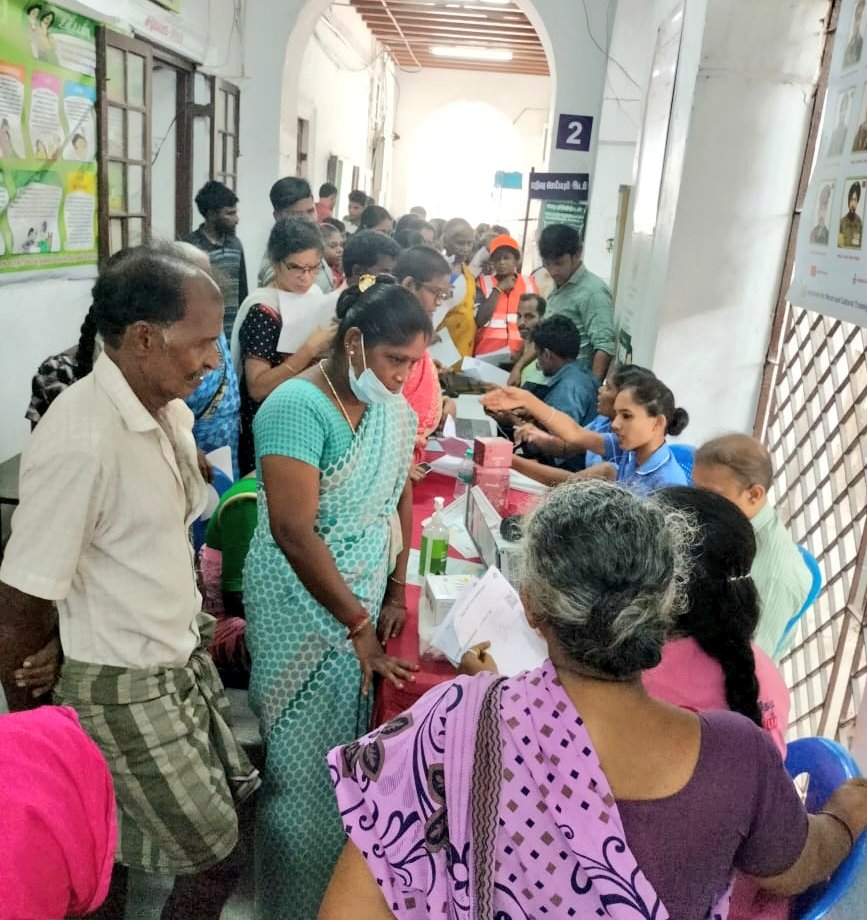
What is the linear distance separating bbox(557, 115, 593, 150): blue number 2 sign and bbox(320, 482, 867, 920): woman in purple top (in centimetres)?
607

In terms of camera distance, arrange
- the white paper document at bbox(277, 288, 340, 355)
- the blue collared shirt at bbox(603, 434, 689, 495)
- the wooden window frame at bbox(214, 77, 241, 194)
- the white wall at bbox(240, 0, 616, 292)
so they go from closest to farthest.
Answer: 1. the blue collared shirt at bbox(603, 434, 689, 495)
2. the white paper document at bbox(277, 288, 340, 355)
3. the wooden window frame at bbox(214, 77, 241, 194)
4. the white wall at bbox(240, 0, 616, 292)

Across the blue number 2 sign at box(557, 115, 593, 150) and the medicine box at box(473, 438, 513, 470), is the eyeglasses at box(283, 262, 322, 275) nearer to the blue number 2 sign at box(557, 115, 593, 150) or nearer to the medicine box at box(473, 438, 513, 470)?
the medicine box at box(473, 438, 513, 470)

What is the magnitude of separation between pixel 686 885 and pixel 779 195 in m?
2.91

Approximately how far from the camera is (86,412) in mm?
1323

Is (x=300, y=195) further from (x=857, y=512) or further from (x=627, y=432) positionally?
(x=857, y=512)

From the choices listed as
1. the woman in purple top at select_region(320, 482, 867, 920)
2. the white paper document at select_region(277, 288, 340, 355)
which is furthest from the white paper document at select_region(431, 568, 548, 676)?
the white paper document at select_region(277, 288, 340, 355)

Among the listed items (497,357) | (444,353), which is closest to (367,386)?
(444,353)

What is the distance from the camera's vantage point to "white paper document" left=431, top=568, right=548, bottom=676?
164cm

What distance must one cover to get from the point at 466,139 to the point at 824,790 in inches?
722

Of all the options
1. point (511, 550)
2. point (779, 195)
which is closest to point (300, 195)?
point (779, 195)

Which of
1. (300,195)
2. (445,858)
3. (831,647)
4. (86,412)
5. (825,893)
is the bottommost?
(831,647)

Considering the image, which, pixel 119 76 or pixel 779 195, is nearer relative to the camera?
pixel 779 195

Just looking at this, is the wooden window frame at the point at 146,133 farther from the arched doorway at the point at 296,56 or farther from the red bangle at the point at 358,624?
the red bangle at the point at 358,624

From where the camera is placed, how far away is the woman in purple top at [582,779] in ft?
3.13
